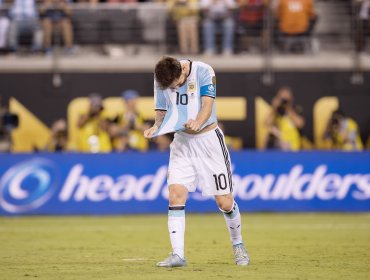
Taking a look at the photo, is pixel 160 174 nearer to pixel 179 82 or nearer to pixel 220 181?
pixel 220 181

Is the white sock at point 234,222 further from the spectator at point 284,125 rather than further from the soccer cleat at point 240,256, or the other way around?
the spectator at point 284,125

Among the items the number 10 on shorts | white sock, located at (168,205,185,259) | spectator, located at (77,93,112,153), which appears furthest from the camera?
spectator, located at (77,93,112,153)

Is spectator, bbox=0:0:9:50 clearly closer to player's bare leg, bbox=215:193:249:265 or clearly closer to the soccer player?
the soccer player

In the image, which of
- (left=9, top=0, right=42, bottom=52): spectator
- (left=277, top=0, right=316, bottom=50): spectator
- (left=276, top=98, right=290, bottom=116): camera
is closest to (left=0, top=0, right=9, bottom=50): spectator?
(left=9, top=0, right=42, bottom=52): spectator

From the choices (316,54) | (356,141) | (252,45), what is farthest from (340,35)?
(356,141)

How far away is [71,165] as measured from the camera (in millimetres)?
18797

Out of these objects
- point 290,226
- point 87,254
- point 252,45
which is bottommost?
point 290,226

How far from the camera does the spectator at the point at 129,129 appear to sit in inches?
776

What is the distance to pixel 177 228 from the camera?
9.72m

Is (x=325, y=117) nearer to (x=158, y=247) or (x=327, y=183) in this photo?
(x=327, y=183)

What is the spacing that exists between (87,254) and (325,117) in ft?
40.1

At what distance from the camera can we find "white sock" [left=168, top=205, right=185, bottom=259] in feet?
31.9

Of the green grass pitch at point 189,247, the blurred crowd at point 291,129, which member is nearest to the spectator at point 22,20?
the green grass pitch at point 189,247

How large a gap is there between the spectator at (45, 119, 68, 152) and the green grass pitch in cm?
236
